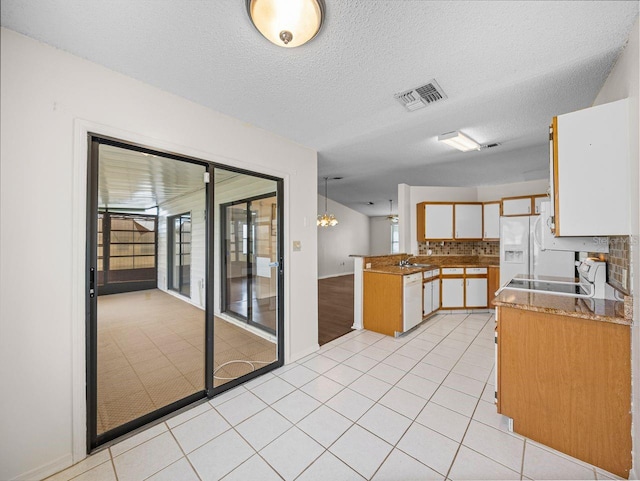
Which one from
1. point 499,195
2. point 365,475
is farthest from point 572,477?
point 499,195

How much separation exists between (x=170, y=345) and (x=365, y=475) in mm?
2836

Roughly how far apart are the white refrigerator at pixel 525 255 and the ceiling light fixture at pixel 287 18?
4.15m

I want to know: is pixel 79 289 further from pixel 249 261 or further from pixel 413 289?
pixel 413 289

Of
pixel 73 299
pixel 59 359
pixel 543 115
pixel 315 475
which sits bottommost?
pixel 315 475

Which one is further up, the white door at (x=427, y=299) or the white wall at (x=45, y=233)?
the white wall at (x=45, y=233)

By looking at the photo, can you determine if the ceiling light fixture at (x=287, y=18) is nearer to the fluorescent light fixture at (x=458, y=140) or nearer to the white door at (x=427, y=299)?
the fluorescent light fixture at (x=458, y=140)

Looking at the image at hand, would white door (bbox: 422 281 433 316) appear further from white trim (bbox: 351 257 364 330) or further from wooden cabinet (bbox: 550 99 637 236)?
wooden cabinet (bbox: 550 99 637 236)

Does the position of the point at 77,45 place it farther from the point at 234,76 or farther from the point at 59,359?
the point at 59,359

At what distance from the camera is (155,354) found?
306cm

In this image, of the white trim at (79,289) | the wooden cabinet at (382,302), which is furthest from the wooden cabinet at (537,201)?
the white trim at (79,289)

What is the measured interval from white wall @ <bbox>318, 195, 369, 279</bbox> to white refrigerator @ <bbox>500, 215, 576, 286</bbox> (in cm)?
496

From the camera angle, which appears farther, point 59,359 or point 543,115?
point 543,115

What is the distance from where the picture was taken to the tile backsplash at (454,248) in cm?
519

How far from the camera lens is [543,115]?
97.9 inches
